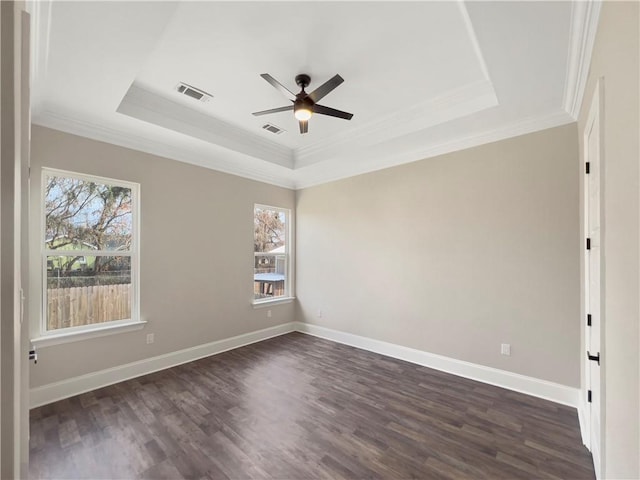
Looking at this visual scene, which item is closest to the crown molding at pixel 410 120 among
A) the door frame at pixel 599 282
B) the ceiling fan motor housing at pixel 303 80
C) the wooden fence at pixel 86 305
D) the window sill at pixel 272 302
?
the door frame at pixel 599 282

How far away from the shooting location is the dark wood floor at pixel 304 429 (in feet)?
6.49

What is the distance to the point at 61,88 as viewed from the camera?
2.42m

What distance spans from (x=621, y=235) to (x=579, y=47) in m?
1.46

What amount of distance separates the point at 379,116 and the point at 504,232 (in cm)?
187

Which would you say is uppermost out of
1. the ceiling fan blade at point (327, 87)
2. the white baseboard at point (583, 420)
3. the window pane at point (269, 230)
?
the ceiling fan blade at point (327, 87)

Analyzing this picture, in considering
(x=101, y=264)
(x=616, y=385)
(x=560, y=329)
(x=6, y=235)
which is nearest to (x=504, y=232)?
(x=560, y=329)

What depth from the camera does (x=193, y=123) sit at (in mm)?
3326

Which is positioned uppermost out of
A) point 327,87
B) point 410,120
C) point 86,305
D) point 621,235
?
point 410,120

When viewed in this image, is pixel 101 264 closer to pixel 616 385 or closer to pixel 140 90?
pixel 140 90

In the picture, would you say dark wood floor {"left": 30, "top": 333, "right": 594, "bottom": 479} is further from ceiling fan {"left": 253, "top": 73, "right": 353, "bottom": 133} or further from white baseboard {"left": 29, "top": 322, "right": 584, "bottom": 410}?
ceiling fan {"left": 253, "top": 73, "right": 353, "bottom": 133}

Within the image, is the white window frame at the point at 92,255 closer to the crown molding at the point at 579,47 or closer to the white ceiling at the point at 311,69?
the white ceiling at the point at 311,69

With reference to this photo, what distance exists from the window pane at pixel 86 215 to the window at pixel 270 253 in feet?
5.96

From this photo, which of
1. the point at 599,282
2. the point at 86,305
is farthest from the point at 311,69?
the point at 86,305

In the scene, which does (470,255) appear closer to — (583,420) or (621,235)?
(583,420)
